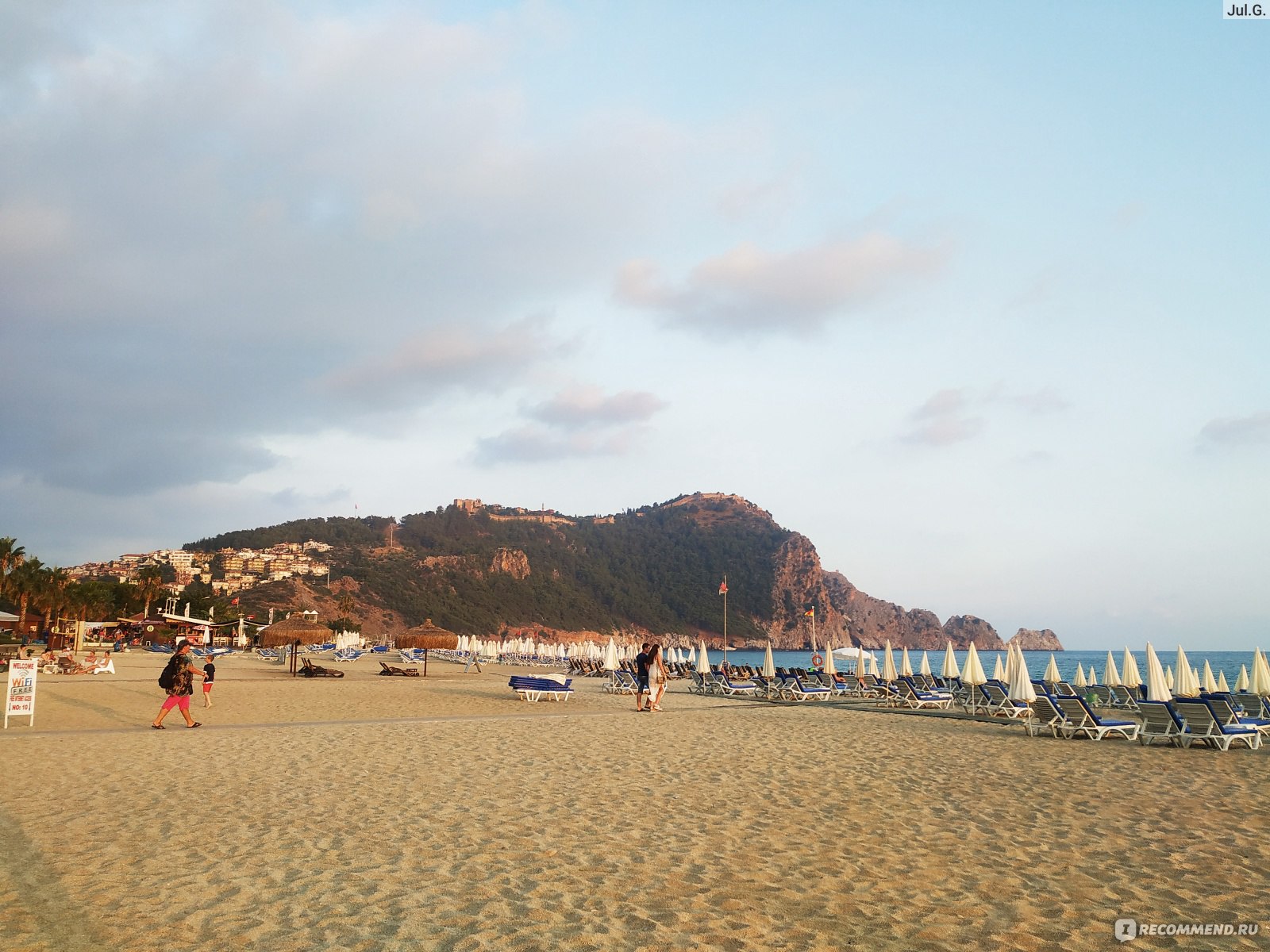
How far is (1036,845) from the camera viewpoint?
600 centimetres

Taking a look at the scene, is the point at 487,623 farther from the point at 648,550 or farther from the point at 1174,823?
the point at 1174,823

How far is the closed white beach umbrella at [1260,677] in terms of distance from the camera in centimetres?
1678

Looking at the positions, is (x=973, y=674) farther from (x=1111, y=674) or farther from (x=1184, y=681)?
(x=1111, y=674)

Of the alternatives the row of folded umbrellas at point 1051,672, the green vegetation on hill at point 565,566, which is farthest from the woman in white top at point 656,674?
the green vegetation on hill at point 565,566

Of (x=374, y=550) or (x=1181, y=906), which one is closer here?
(x=1181, y=906)

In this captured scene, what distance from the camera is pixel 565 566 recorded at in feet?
470

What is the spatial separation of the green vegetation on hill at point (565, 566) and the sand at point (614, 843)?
94.7 metres

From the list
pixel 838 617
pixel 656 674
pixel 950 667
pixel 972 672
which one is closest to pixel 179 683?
pixel 656 674

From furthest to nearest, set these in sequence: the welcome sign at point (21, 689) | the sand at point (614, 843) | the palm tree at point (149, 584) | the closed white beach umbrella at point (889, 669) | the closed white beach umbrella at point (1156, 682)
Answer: the palm tree at point (149, 584) < the closed white beach umbrella at point (889, 669) < the closed white beach umbrella at point (1156, 682) < the welcome sign at point (21, 689) < the sand at point (614, 843)

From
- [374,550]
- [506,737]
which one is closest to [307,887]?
[506,737]

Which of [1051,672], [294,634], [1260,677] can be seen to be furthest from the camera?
[294,634]

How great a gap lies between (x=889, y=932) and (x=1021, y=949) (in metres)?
0.62

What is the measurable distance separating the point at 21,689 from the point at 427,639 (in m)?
19.5

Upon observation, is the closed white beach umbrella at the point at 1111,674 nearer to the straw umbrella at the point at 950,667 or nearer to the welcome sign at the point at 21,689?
the straw umbrella at the point at 950,667
